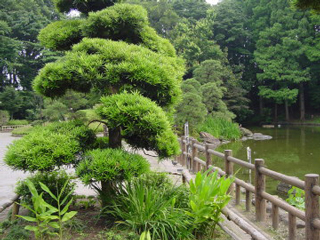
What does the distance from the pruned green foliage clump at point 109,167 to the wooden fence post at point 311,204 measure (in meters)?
1.56

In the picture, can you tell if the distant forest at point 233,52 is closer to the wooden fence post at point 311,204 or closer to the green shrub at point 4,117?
the green shrub at point 4,117

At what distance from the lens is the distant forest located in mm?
22828

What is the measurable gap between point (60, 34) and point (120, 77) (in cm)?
109

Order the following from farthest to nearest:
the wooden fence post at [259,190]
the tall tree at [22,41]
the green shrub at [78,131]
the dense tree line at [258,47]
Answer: the tall tree at [22,41], the dense tree line at [258,47], the wooden fence post at [259,190], the green shrub at [78,131]

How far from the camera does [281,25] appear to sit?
2441 centimetres

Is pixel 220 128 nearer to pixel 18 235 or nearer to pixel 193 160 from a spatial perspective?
pixel 193 160

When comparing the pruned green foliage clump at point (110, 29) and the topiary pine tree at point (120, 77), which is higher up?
the pruned green foliage clump at point (110, 29)

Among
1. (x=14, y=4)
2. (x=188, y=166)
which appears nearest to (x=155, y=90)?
(x=188, y=166)

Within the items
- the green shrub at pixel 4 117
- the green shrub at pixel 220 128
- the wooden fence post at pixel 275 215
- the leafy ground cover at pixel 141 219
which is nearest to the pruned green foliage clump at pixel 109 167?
the leafy ground cover at pixel 141 219

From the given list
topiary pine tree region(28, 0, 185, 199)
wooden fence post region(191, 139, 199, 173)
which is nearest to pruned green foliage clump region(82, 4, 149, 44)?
topiary pine tree region(28, 0, 185, 199)

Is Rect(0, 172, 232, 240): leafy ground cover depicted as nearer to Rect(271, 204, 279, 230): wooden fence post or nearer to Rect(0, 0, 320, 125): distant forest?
Rect(271, 204, 279, 230): wooden fence post

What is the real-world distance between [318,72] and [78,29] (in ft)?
84.2

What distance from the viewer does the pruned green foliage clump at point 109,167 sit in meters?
2.84

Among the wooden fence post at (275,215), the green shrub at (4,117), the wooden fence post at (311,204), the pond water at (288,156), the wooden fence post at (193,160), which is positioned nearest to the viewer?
the wooden fence post at (311,204)
